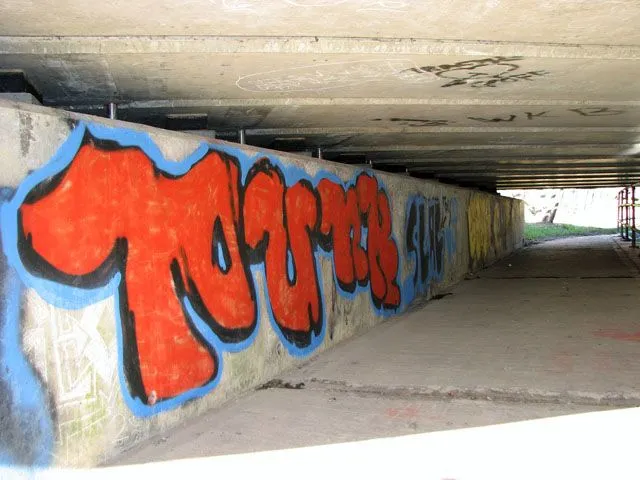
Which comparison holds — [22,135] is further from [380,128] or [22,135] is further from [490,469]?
[380,128]

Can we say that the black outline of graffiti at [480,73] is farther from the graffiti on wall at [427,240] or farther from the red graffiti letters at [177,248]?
the graffiti on wall at [427,240]

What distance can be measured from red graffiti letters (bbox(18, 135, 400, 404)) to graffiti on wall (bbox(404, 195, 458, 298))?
4098 millimetres

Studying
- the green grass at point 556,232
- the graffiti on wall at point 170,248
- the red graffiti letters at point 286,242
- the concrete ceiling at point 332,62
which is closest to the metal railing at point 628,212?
the green grass at point 556,232

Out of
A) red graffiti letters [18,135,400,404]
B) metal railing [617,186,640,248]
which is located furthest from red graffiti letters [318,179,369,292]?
metal railing [617,186,640,248]

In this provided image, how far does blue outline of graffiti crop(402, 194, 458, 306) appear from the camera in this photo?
37.1 feet

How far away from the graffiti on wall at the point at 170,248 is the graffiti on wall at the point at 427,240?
13.4ft

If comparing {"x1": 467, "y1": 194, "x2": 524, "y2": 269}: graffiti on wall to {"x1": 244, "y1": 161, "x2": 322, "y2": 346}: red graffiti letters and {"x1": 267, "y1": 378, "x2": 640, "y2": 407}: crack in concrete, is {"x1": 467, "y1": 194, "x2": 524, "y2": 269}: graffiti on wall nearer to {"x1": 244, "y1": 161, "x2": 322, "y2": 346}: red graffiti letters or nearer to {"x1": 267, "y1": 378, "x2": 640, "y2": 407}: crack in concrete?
{"x1": 244, "y1": 161, "x2": 322, "y2": 346}: red graffiti letters

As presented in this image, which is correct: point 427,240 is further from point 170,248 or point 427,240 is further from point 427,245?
point 170,248

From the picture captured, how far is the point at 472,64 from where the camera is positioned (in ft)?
16.6

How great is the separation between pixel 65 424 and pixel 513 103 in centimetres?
509

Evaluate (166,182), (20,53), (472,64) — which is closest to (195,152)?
(166,182)

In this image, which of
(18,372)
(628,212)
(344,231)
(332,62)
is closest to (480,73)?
(332,62)

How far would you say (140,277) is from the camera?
4551mm

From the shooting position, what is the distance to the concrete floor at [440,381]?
477 centimetres
